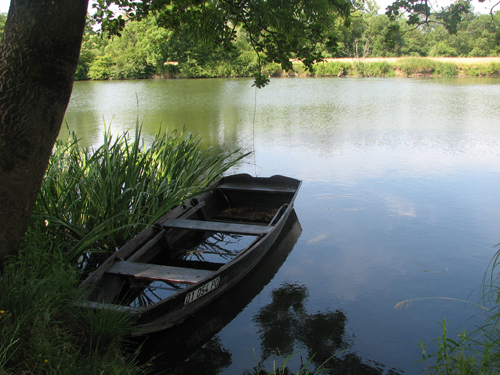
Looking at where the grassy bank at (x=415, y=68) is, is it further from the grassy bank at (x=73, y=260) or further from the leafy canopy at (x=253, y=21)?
the grassy bank at (x=73, y=260)

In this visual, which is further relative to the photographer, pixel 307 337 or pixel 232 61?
pixel 232 61

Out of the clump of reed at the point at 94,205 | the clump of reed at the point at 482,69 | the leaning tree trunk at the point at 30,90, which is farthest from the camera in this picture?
the clump of reed at the point at 482,69

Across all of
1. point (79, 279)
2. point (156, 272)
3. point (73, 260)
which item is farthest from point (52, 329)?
point (73, 260)

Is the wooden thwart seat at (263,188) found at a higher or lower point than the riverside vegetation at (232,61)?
lower

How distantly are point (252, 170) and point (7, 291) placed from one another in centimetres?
605

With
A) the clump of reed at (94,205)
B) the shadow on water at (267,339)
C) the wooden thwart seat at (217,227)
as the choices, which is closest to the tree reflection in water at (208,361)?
the shadow on water at (267,339)

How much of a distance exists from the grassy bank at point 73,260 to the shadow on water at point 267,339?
0.31 meters

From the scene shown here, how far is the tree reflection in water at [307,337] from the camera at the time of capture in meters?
3.03

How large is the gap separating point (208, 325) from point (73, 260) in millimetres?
1255

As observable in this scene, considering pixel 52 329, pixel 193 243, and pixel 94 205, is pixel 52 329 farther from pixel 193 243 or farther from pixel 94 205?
pixel 193 243

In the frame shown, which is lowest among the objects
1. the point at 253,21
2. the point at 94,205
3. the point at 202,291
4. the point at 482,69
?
the point at 202,291

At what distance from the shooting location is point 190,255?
4766 millimetres

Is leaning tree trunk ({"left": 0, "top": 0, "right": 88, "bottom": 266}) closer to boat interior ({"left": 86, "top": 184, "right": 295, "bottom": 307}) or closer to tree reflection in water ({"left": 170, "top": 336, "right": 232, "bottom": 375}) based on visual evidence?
boat interior ({"left": 86, "top": 184, "right": 295, "bottom": 307})

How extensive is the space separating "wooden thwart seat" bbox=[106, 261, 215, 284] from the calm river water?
40 cm
